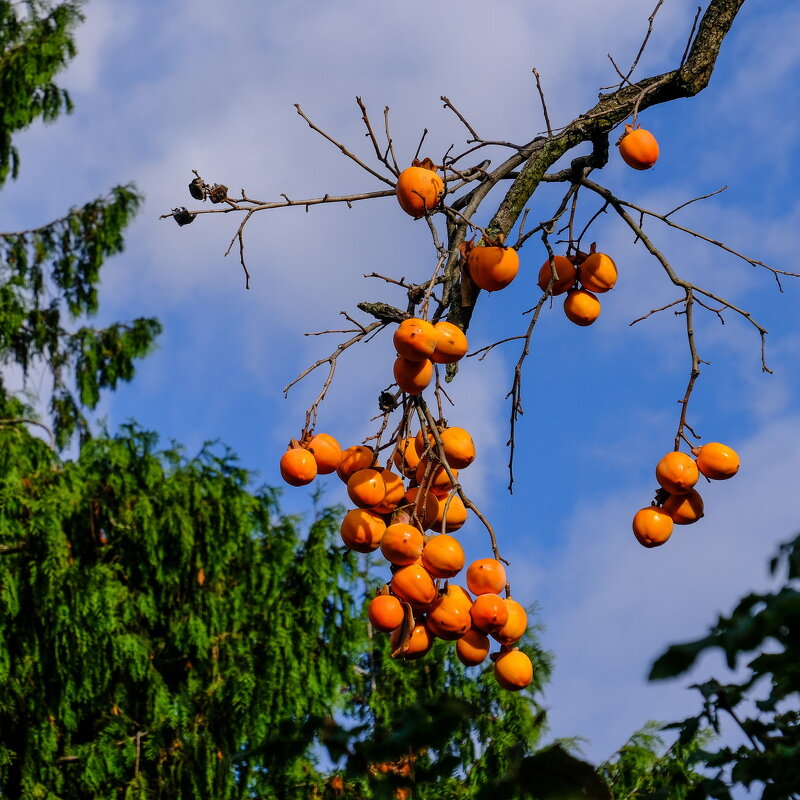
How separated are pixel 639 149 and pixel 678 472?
59 centimetres

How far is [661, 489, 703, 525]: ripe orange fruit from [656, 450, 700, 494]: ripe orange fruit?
0.6 inches

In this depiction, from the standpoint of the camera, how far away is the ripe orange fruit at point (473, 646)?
1.67 meters

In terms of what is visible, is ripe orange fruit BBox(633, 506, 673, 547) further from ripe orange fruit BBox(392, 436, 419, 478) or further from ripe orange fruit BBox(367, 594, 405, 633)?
ripe orange fruit BBox(367, 594, 405, 633)

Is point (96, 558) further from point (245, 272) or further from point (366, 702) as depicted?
point (245, 272)

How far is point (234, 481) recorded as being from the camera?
5.90 meters

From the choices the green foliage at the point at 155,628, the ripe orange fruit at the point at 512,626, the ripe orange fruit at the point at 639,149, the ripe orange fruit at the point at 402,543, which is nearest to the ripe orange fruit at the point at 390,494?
the ripe orange fruit at the point at 402,543

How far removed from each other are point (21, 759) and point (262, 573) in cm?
145

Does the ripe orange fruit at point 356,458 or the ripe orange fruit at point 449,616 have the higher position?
the ripe orange fruit at point 356,458

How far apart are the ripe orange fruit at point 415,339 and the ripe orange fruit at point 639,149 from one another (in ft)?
1.90

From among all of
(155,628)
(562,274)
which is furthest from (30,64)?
(562,274)

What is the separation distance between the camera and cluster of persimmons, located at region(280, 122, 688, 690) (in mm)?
1634

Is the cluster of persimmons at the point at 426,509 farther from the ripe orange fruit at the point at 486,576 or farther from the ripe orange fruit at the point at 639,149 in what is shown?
the ripe orange fruit at the point at 639,149

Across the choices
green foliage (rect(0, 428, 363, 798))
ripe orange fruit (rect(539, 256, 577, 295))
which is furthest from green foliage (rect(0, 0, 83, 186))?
ripe orange fruit (rect(539, 256, 577, 295))

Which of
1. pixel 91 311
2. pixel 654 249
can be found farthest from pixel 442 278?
pixel 91 311
